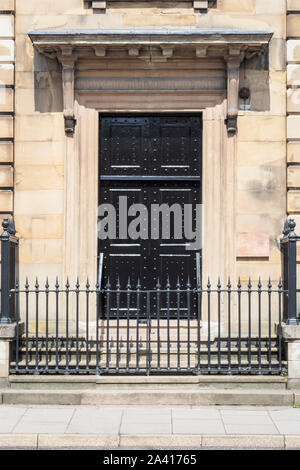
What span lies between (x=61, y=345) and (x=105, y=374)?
3.39 ft

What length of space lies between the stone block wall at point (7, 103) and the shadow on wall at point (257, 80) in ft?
12.4

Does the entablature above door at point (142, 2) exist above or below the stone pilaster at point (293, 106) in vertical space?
above

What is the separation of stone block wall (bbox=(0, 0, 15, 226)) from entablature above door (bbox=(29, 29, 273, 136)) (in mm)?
626

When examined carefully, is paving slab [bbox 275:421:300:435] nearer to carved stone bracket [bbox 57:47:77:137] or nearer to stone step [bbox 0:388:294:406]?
stone step [bbox 0:388:294:406]

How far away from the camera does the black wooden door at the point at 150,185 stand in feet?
35.3

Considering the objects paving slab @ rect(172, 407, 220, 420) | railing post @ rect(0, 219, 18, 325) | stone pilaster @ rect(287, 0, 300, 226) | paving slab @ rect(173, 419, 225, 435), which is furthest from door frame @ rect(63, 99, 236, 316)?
paving slab @ rect(173, 419, 225, 435)

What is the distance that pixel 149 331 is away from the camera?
8.93 meters

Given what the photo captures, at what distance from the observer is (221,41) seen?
10.0 meters

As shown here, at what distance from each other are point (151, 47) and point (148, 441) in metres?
6.10

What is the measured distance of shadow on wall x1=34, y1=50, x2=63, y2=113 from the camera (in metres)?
10.6

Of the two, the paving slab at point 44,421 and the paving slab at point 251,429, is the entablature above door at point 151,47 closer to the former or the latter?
the paving slab at point 44,421

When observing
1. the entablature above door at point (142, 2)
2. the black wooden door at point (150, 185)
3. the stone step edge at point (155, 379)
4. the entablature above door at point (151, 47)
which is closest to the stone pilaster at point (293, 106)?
the entablature above door at point (151, 47)

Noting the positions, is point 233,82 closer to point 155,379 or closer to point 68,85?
point 68,85

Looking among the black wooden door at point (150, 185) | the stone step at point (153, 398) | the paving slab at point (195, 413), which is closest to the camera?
the paving slab at point (195, 413)
